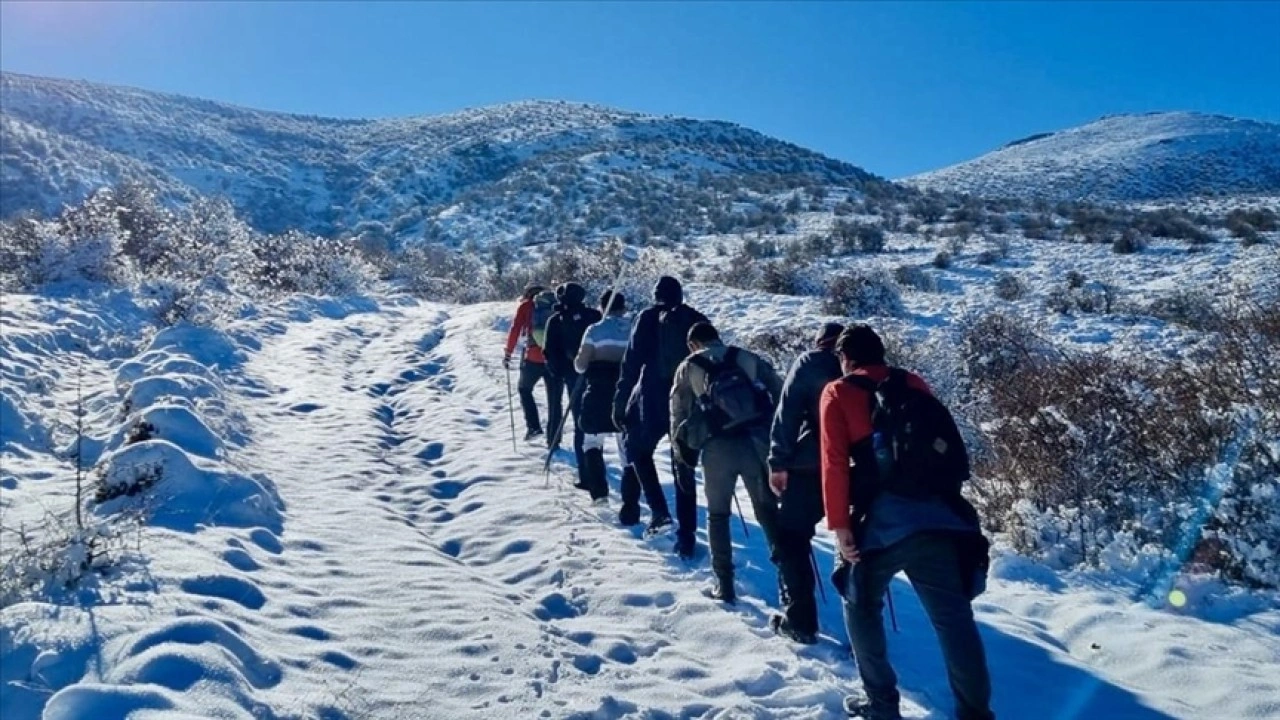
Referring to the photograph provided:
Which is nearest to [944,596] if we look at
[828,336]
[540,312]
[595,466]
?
[828,336]

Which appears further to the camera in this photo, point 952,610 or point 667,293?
point 667,293

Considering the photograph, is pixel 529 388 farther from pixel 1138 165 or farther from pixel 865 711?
pixel 1138 165

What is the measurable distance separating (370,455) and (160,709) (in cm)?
605

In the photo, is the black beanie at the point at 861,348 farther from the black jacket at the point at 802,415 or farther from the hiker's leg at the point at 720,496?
the hiker's leg at the point at 720,496

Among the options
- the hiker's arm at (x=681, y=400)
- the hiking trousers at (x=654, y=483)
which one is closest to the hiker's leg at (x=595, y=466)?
the hiking trousers at (x=654, y=483)

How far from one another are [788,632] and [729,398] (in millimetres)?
1409

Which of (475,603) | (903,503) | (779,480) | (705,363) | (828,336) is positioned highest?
(828,336)

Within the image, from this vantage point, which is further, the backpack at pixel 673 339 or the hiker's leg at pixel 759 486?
the backpack at pixel 673 339

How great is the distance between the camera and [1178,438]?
652cm

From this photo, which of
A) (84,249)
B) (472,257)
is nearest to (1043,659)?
(84,249)

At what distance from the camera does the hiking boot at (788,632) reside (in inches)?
199

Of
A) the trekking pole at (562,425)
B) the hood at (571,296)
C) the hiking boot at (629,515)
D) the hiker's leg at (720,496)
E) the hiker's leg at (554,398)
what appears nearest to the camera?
the hiker's leg at (720,496)

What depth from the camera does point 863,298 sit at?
1927 cm

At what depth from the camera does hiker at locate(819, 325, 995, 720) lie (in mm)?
3670
